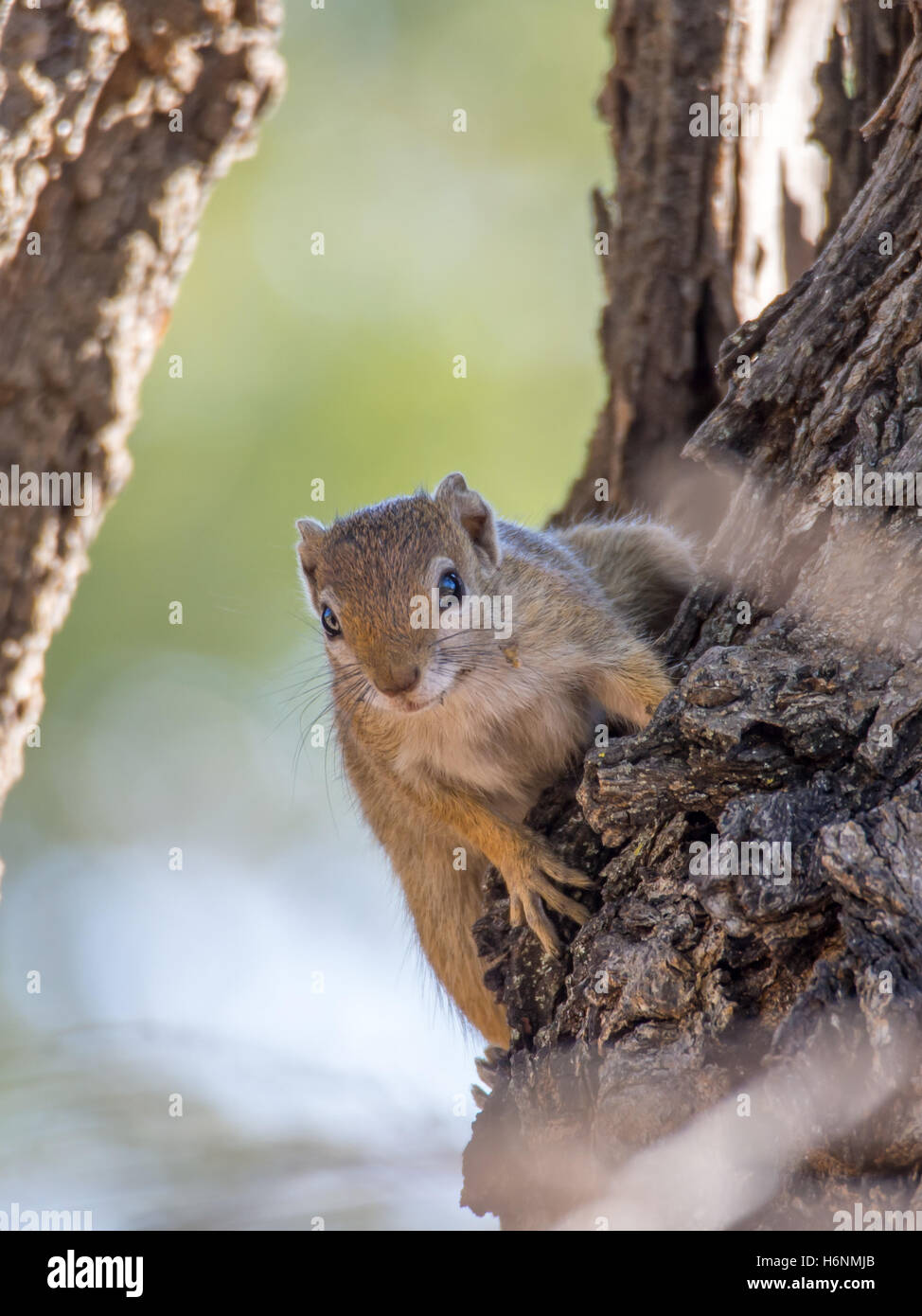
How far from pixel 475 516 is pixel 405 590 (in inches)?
23.5

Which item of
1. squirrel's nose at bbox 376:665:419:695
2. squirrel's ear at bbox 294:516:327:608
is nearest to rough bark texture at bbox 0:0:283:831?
squirrel's ear at bbox 294:516:327:608

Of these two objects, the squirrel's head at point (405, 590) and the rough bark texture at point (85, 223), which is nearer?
the squirrel's head at point (405, 590)

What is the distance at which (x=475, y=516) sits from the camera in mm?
4277

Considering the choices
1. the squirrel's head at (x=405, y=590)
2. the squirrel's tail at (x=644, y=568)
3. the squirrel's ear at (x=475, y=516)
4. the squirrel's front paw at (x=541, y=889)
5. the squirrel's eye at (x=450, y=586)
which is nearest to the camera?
the squirrel's front paw at (x=541, y=889)

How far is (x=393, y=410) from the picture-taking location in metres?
6.80

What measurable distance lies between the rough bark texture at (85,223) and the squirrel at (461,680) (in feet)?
2.85

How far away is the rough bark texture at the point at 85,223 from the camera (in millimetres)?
3832

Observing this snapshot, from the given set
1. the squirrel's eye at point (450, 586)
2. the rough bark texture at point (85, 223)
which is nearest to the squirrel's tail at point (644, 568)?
the squirrel's eye at point (450, 586)

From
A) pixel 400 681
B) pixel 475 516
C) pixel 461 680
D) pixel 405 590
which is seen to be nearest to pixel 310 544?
pixel 475 516

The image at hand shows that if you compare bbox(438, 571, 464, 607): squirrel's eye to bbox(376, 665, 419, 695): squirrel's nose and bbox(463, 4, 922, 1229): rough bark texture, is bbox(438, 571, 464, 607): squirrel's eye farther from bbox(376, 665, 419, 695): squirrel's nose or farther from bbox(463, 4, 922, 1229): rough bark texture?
bbox(463, 4, 922, 1229): rough bark texture

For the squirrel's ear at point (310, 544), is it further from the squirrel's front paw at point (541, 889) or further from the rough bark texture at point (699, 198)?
the squirrel's front paw at point (541, 889)

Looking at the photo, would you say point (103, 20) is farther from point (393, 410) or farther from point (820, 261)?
point (393, 410)

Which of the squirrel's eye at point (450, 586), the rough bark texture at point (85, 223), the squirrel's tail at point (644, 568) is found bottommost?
the squirrel's eye at point (450, 586)

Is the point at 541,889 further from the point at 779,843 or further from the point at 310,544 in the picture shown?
the point at 310,544
